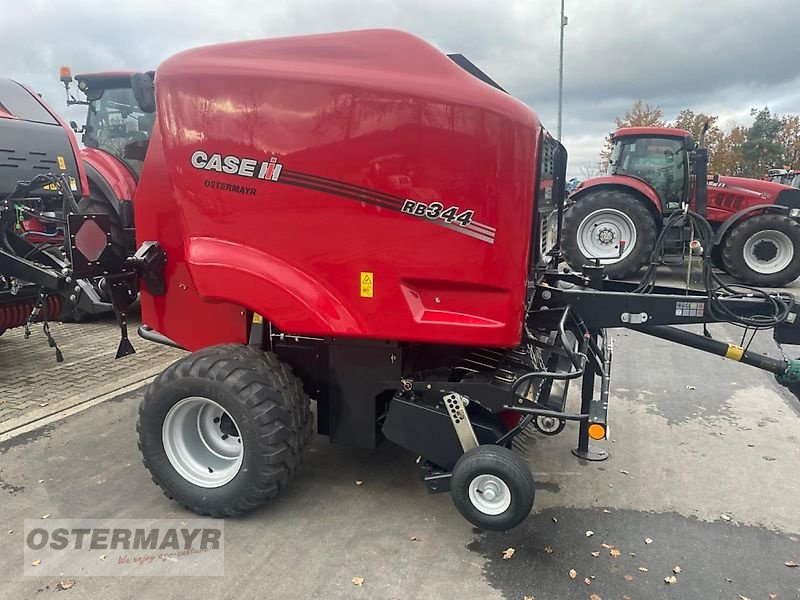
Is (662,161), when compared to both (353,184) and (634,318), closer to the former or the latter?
(634,318)

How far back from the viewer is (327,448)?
3.92m

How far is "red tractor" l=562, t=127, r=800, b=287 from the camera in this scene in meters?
9.75

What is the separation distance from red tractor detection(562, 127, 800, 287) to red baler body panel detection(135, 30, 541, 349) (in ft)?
24.5

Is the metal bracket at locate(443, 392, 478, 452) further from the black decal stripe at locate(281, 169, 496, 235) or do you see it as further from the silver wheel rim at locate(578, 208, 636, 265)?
the silver wheel rim at locate(578, 208, 636, 265)

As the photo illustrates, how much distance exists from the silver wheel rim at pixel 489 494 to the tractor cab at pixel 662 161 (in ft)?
28.7

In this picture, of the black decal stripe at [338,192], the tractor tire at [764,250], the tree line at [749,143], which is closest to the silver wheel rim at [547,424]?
the black decal stripe at [338,192]

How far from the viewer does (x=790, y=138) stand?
40.6 meters

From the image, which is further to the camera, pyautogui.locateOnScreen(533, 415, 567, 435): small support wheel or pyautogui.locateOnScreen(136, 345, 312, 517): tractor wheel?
pyautogui.locateOnScreen(533, 415, 567, 435): small support wheel

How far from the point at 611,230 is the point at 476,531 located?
26.0ft

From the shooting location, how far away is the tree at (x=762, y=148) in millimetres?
38312

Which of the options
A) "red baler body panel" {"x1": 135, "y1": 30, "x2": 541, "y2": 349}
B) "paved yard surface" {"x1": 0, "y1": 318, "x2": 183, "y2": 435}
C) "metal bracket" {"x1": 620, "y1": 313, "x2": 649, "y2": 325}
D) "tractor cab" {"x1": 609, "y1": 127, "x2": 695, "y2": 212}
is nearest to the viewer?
"red baler body panel" {"x1": 135, "y1": 30, "x2": 541, "y2": 349}

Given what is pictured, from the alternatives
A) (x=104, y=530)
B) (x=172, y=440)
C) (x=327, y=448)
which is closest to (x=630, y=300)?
(x=327, y=448)

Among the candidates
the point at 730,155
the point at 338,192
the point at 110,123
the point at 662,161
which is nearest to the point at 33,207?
the point at 110,123

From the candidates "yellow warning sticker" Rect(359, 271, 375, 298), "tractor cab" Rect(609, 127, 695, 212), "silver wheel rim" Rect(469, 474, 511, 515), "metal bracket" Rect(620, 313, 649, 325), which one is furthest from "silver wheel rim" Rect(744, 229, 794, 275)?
"yellow warning sticker" Rect(359, 271, 375, 298)
